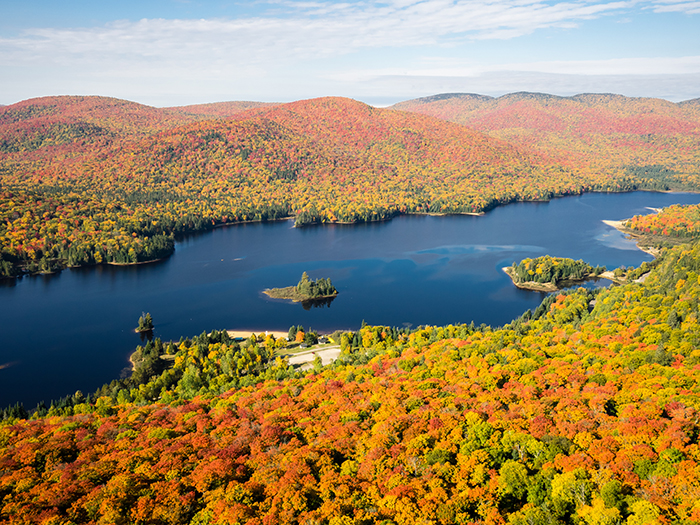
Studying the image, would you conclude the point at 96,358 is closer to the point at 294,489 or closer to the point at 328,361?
the point at 328,361

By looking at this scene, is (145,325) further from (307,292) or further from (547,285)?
(547,285)

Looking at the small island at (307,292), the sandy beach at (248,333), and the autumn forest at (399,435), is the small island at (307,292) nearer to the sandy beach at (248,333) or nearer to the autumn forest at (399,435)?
the sandy beach at (248,333)

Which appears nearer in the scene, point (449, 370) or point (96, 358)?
point (449, 370)

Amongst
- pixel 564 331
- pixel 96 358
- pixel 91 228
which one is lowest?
pixel 96 358

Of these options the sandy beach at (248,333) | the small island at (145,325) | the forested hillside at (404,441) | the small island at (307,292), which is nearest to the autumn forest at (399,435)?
the forested hillside at (404,441)

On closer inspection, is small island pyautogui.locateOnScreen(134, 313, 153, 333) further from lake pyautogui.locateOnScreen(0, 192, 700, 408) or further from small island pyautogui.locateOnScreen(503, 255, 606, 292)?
small island pyautogui.locateOnScreen(503, 255, 606, 292)

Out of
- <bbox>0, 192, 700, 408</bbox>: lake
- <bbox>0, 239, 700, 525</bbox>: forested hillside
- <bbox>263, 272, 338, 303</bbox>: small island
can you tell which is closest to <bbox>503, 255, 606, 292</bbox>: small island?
<bbox>0, 192, 700, 408</bbox>: lake

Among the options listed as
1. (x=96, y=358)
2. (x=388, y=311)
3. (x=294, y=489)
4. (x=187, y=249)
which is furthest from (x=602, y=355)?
(x=187, y=249)
